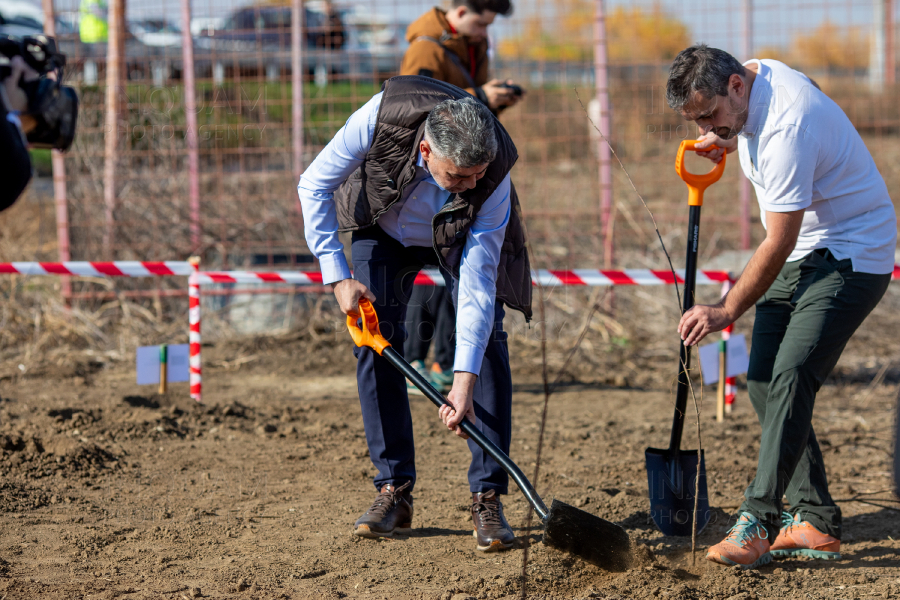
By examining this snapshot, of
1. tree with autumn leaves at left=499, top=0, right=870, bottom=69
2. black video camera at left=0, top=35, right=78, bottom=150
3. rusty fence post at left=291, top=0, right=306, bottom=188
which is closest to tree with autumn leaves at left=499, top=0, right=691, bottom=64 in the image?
tree with autumn leaves at left=499, top=0, right=870, bottom=69

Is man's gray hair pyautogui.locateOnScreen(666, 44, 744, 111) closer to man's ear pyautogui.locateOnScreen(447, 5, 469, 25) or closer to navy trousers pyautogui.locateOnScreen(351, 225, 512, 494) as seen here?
navy trousers pyautogui.locateOnScreen(351, 225, 512, 494)

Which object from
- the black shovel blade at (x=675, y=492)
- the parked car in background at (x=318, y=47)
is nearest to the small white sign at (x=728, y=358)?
the black shovel blade at (x=675, y=492)

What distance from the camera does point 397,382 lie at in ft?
10.6

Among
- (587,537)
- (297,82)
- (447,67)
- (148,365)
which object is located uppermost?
(297,82)

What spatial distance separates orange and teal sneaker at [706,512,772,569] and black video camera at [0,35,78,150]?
2.55 meters

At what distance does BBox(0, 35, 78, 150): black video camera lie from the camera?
230 centimetres

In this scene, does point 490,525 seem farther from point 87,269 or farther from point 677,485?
point 87,269

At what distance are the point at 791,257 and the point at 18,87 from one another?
8.54ft

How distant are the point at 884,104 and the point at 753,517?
6264 mm

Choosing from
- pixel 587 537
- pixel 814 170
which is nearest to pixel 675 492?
pixel 587 537

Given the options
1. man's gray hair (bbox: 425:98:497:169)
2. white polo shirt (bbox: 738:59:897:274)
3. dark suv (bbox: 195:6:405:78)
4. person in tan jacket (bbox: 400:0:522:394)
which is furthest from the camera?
dark suv (bbox: 195:6:405:78)

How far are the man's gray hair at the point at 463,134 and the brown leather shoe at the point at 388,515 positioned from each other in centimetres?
136

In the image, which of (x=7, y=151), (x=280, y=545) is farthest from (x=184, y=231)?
(x=7, y=151)

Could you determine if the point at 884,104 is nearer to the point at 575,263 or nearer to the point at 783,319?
the point at 575,263
